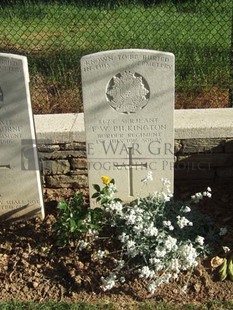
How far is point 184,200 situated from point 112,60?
1.46 metres

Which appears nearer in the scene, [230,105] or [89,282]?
[89,282]

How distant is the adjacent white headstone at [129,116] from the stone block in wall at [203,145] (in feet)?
1.49

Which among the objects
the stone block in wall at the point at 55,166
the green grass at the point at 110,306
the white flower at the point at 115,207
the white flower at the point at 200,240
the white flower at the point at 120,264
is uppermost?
the stone block in wall at the point at 55,166

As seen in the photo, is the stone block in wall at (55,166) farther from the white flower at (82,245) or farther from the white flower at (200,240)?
the white flower at (200,240)

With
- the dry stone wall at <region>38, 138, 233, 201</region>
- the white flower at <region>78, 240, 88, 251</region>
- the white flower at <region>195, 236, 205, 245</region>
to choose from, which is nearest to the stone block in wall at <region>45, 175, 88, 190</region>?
the dry stone wall at <region>38, 138, 233, 201</region>

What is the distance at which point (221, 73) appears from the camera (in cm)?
549

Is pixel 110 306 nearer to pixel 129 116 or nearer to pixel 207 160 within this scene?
pixel 129 116

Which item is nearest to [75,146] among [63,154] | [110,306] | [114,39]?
[63,154]

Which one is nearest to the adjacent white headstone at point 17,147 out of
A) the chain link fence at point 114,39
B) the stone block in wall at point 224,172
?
the chain link fence at point 114,39

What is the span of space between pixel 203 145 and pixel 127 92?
1.01m

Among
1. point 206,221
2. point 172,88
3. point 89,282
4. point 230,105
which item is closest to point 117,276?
point 89,282

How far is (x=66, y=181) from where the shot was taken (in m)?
4.27

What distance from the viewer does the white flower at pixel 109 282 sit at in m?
3.10

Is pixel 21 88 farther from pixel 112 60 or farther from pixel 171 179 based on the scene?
pixel 171 179
